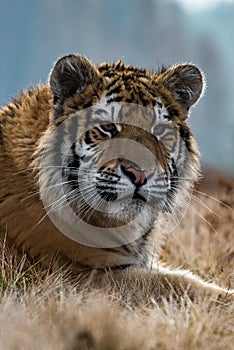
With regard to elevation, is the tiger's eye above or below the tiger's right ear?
below

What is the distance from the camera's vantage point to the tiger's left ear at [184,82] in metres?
5.37

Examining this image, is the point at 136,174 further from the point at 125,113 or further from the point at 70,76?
the point at 70,76

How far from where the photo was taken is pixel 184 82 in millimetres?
5477

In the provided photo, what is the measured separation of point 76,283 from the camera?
4.68 meters

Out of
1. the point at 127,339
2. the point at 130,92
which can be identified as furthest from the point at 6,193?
the point at 127,339

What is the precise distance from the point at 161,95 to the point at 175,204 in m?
0.79

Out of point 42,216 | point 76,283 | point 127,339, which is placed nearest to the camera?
point 127,339

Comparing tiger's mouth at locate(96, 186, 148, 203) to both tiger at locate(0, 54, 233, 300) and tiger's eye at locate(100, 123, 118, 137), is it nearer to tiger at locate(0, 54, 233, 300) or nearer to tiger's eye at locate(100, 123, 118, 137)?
tiger at locate(0, 54, 233, 300)

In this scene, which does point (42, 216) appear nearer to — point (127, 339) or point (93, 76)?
point (93, 76)

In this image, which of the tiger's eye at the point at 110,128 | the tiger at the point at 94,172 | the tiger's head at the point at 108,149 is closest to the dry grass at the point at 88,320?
the tiger at the point at 94,172

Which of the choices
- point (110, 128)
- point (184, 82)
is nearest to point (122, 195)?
point (110, 128)

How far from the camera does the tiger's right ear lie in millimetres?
5004

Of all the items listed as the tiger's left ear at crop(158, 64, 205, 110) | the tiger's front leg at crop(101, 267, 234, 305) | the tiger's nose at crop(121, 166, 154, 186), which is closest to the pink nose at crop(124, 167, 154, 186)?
the tiger's nose at crop(121, 166, 154, 186)

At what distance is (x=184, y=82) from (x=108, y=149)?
0.98 meters
